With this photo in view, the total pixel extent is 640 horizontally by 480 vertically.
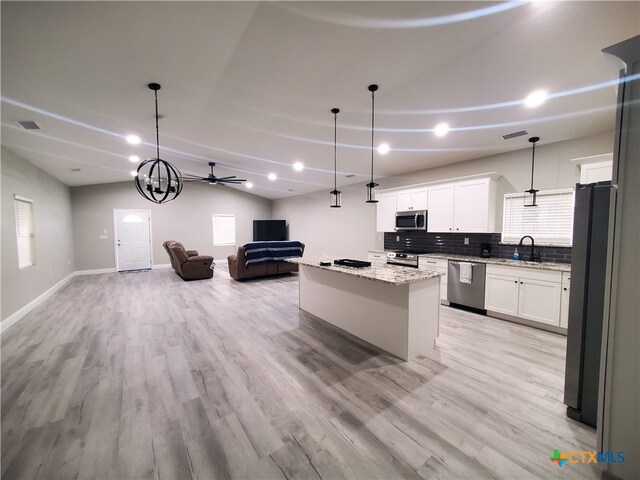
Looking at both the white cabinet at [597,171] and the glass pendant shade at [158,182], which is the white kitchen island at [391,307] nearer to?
the glass pendant shade at [158,182]

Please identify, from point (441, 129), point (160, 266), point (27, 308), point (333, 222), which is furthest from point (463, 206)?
point (160, 266)

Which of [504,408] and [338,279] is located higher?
[338,279]

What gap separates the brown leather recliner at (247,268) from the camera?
618 cm

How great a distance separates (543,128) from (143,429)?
5096 millimetres

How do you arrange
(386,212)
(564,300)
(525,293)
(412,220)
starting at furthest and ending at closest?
(386,212), (412,220), (525,293), (564,300)

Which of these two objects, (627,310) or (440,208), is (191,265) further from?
(627,310)

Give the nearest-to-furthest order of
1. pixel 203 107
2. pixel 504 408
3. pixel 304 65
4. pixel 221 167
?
pixel 504 408, pixel 304 65, pixel 203 107, pixel 221 167

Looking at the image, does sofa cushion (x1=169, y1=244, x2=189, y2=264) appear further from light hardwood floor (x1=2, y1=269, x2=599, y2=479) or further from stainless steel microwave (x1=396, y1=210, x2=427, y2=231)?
stainless steel microwave (x1=396, y1=210, x2=427, y2=231)

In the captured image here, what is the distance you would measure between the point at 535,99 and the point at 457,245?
104 inches

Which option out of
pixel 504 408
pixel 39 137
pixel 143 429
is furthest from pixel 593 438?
pixel 39 137

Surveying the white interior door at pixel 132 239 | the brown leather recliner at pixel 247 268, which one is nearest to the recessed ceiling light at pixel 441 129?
the brown leather recliner at pixel 247 268

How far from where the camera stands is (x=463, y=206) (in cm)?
423

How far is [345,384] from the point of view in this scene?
2.20 m

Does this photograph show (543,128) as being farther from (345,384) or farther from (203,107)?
(203,107)
